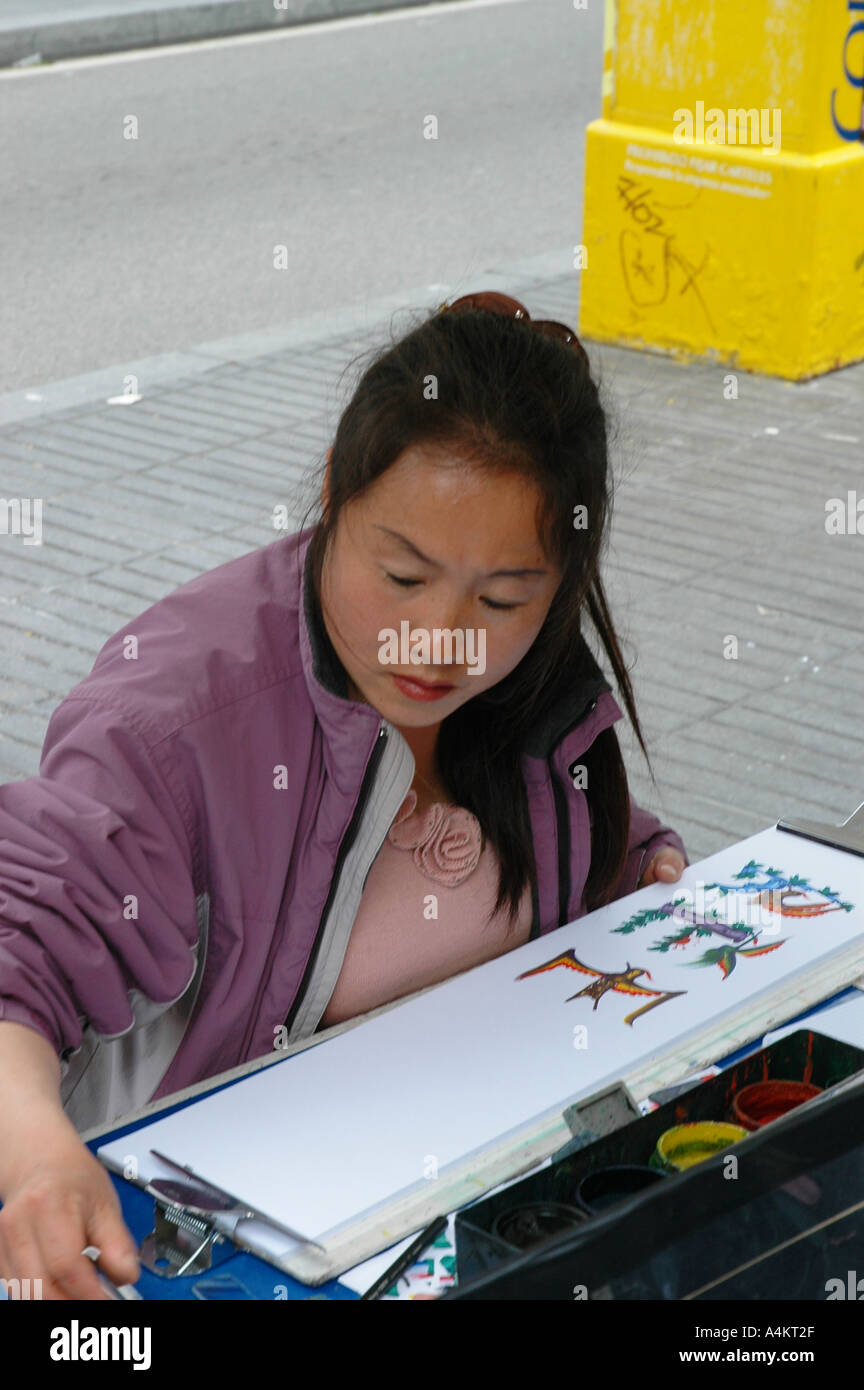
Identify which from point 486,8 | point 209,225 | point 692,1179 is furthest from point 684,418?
point 486,8

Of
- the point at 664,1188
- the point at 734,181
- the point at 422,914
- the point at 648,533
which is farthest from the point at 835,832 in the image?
the point at 734,181

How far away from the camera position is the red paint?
65.8 inches

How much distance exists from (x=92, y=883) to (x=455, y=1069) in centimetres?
42

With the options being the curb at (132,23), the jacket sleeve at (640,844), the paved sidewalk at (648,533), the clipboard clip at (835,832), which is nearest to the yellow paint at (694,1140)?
the jacket sleeve at (640,844)

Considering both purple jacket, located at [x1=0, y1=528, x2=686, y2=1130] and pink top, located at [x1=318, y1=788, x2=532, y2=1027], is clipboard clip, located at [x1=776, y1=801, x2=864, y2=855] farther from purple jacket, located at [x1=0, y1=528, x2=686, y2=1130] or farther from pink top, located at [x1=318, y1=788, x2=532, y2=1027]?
purple jacket, located at [x1=0, y1=528, x2=686, y2=1130]

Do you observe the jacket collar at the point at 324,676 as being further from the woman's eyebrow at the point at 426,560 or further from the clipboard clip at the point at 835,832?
the clipboard clip at the point at 835,832

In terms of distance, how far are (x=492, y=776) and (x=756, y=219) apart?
16.3 feet

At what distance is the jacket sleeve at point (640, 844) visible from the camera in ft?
7.79

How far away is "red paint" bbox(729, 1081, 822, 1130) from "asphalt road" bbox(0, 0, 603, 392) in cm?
508

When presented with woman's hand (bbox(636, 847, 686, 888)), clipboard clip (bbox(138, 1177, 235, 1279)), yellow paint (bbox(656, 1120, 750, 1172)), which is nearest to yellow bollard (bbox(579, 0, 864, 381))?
woman's hand (bbox(636, 847, 686, 888))

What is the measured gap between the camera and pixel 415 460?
190cm

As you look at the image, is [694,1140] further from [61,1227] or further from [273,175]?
[273,175]

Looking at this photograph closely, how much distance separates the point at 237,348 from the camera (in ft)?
23.6
